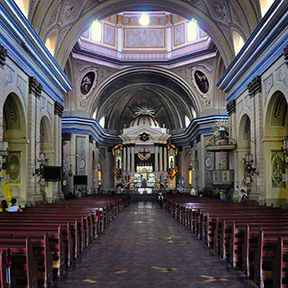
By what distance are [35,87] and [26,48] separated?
7.35 ft

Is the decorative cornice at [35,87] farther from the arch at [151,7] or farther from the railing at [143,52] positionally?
the railing at [143,52]

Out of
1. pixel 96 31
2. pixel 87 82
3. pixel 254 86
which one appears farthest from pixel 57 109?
pixel 96 31

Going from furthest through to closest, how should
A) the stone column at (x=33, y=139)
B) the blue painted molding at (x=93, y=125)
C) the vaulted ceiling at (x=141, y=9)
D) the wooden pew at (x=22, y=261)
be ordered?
the blue painted molding at (x=93, y=125) → the vaulted ceiling at (x=141, y=9) → the stone column at (x=33, y=139) → the wooden pew at (x=22, y=261)

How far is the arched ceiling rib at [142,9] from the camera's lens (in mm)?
19825

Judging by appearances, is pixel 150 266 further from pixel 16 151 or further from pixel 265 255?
pixel 16 151

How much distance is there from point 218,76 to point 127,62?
822 centimetres

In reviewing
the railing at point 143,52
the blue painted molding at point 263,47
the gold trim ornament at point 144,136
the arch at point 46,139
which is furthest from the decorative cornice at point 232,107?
the gold trim ornament at point 144,136

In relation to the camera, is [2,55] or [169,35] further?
[169,35]

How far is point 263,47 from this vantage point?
16062 millimetres

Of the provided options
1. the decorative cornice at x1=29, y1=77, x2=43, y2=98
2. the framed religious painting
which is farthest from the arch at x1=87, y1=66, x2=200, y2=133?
the decorative cornice at x1=29, y1=77, x2=43, y2=98

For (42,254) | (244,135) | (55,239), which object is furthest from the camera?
(244,135)

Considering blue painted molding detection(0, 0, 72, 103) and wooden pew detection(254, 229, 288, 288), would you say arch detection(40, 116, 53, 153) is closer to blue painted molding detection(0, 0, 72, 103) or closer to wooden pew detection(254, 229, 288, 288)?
blue painted molding detection(0, 0, 72, 103)

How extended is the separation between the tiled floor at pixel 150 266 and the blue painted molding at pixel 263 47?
800cm

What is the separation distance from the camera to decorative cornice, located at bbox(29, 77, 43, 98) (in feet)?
57.7
